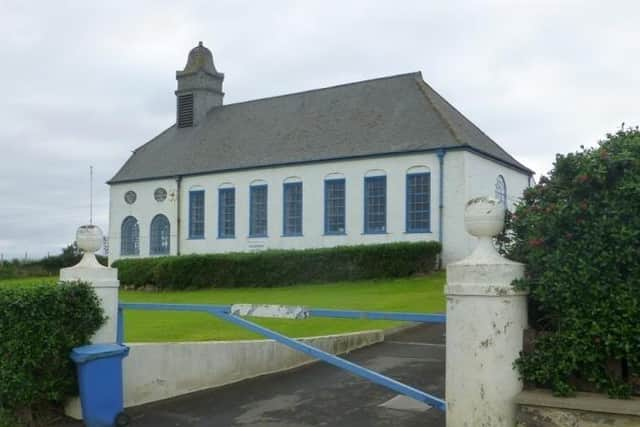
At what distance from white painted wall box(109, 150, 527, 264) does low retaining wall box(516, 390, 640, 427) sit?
70.4ft

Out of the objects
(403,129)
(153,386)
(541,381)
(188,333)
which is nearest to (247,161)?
(403,129)

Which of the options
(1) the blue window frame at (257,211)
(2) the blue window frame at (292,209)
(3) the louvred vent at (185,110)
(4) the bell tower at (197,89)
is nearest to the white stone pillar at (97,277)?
(2) the blue window frame at (292,209)

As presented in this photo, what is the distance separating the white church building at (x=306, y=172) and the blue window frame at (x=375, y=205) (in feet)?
0.17

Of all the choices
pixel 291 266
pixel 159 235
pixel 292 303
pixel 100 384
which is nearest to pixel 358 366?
pixel 100 384

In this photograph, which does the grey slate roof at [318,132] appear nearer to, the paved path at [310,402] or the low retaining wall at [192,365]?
the paved path at [310,402]

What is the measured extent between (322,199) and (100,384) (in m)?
A: 23.2

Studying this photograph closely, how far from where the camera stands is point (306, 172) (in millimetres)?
30234

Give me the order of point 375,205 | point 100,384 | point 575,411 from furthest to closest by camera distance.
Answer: point 375,205
point 100,384
point 575,411

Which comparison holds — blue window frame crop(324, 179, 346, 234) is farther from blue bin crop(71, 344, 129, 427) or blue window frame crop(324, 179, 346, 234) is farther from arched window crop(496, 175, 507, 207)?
blue bin crop(71, 344, 129, 427)

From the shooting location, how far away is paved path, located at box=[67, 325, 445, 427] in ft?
22.6

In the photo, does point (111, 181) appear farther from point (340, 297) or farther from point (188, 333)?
point (188, 333)

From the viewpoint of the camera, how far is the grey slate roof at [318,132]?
28109 millimetres

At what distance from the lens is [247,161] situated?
3256cm

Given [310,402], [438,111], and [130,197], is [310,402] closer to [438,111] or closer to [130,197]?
[438,111]
